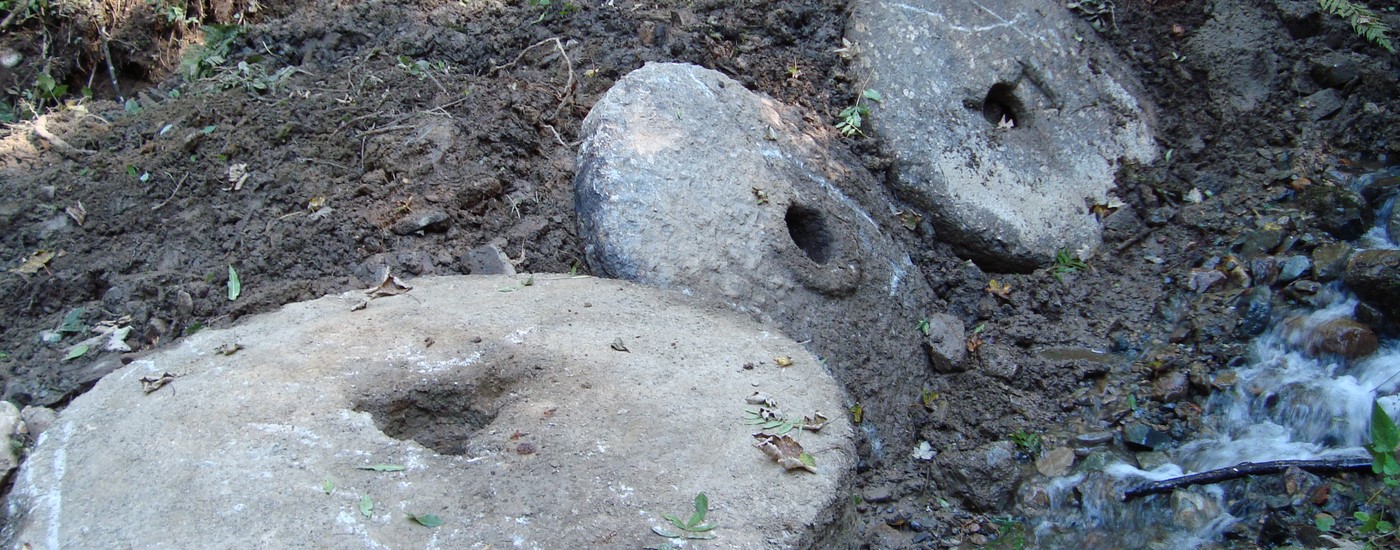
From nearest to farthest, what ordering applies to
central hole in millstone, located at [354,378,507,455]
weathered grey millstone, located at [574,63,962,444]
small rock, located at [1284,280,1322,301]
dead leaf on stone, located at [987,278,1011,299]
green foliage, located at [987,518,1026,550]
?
central hole in millstone, located at [354,378,507,455]
green foliage, located at [987,518,1026,550]
weathered grey millstone, located at [574,63,962,444]
small rock, located at [1284,280,1322,301]
dead leaf on stone, located at [987,278,1011,299]

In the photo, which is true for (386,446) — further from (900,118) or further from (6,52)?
(6,52)

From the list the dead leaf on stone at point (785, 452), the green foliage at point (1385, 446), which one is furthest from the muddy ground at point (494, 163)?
the dead leaf on stone at point (785, 452)

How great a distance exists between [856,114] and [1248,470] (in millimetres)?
2329

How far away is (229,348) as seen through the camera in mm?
3316

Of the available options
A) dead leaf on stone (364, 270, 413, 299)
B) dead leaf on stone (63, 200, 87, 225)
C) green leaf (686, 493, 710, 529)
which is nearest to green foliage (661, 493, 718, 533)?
green leaf (686, 493, 710, 529)

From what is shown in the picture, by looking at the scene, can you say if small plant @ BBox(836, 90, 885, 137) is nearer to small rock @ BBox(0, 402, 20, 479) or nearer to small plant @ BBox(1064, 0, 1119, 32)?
small plant @ BBox(1064, 0, 1119, 32)

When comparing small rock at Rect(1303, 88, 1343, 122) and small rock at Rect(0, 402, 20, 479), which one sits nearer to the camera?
small rock at Rect(0, 402, 20, 479)

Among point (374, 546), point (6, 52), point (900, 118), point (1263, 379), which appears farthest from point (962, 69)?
point (6, 52)

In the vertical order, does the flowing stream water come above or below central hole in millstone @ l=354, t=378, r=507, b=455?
below

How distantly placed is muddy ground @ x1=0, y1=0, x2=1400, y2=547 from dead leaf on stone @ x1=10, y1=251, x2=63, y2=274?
1cm

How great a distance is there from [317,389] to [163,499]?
0.54 m

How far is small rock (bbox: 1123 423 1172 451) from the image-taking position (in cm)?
410

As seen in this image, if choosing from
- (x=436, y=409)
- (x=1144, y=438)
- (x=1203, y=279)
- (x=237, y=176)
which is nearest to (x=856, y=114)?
(x=1203, y=279)

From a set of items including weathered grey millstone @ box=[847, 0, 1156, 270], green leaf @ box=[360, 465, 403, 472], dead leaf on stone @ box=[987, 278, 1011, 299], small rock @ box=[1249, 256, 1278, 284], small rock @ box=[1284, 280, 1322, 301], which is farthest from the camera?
weathered grey millstone @ box=[847, 0, 1156, 270]
